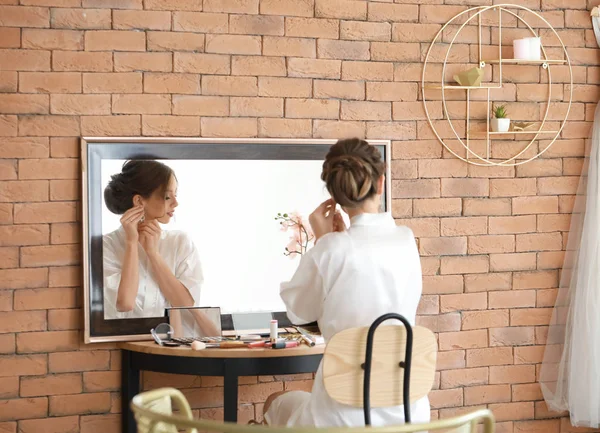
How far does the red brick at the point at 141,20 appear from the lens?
11.0 ft

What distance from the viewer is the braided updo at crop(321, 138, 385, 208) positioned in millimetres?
2424

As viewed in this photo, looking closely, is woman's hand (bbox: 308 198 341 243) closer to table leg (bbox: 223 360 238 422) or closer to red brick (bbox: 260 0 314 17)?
table leg (bbox: 223 360 238 422)

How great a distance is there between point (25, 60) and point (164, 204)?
0.76 m

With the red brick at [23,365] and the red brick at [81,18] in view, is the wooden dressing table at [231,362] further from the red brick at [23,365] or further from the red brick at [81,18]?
the red brick at [81,18]

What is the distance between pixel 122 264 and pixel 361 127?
1.15m

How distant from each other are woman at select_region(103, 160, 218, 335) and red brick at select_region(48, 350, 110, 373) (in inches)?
6.9

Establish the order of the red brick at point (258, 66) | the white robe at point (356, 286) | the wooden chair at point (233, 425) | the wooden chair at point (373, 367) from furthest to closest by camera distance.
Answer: the red brick at point (258, 66), the white robe at point (356, 286), the wooden chair at point (373, 367), the wooden chair at point (233, 425)

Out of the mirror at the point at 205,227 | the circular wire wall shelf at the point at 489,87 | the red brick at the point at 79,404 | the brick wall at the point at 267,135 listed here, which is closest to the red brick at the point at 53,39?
the brick wall at the point at 267,135

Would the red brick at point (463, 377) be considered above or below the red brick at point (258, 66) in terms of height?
below

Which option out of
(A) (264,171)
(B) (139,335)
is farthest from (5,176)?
(A) (264,171)

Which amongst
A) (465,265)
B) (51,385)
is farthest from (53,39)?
(465,265)

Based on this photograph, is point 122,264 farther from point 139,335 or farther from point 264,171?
point 264,171

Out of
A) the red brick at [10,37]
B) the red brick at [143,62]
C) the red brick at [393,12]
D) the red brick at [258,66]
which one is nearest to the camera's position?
the red brick at [10,37]

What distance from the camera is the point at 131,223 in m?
3.34
